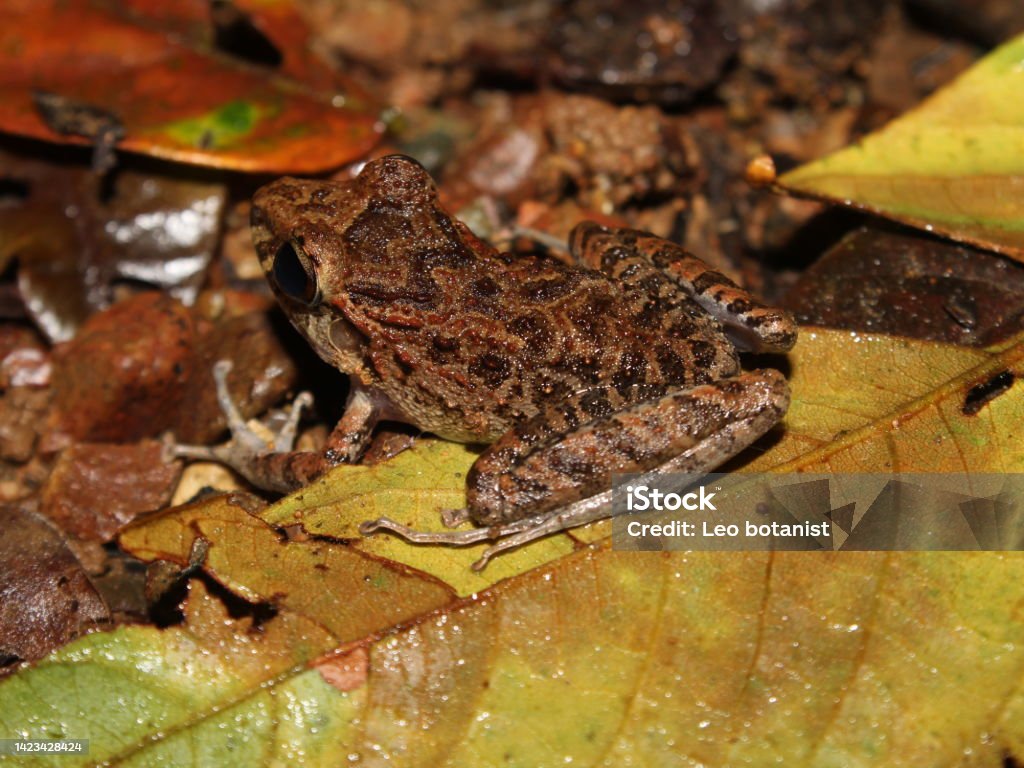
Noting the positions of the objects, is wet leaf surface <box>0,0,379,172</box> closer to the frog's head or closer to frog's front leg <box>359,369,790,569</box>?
the frog's head

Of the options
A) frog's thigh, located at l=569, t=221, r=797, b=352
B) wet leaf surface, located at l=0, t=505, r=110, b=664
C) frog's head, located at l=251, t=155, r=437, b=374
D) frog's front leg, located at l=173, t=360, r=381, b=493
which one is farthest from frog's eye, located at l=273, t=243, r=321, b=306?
wet leaf surface, located at l=0, t=505, r=110, b=664

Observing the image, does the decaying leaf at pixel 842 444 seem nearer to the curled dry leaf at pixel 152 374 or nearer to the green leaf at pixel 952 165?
the green leaf at pixel 952 165

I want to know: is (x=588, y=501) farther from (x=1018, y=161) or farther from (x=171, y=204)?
(x=171, y=204)

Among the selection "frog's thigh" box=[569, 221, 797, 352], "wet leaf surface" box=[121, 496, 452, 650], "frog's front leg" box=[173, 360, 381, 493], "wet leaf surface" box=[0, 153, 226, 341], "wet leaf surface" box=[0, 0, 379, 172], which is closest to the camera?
"wet leaf surface" box=[121, 496, 452, 650]

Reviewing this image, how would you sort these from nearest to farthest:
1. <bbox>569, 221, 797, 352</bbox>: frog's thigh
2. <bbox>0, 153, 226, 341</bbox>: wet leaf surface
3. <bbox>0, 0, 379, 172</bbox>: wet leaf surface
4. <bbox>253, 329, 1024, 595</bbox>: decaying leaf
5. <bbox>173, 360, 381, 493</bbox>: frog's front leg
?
<bbox>253, 329, 1024, 595</bbox>: decaying leaf → <bbox>569, 221, 797, 352</bbox>: frog's thigh → <bbox>173, 360, 381, 493</bbox>: frog's front leg → <bbox>0, 0, 379, 172</bbox>: wet leaf surface → <bbox>0, 153, 226, 341</bbox>: wet leaf surface

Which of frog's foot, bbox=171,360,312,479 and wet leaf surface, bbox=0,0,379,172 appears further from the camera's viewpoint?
wet leaf surface, bbox=0,0,379,172

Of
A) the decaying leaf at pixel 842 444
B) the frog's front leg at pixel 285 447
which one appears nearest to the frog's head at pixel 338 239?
the frog's front leg at pixel 285 447

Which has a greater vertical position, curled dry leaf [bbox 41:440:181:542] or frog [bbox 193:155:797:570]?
frog [bbox 193:155:797:570]
